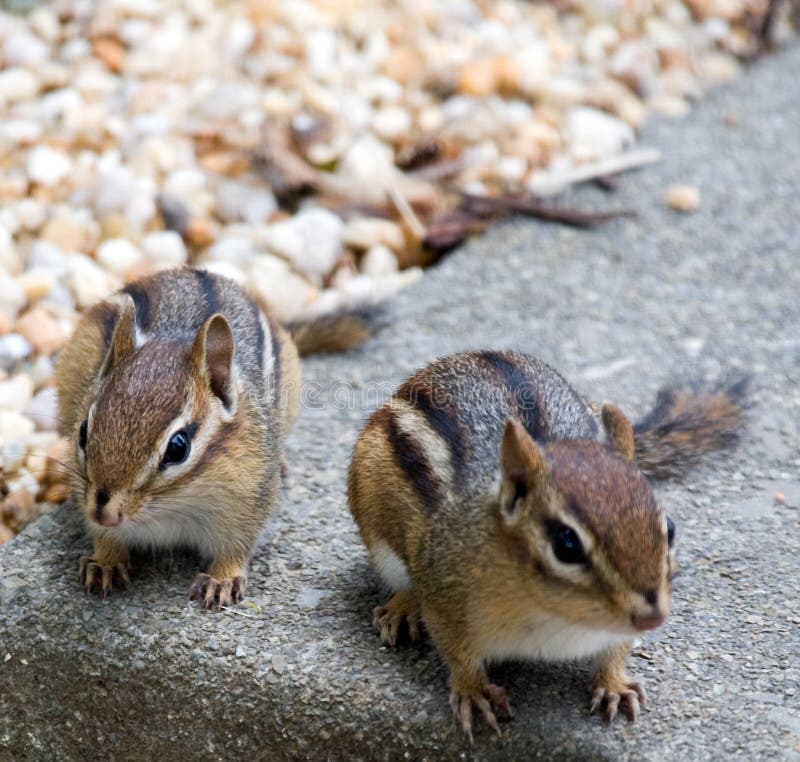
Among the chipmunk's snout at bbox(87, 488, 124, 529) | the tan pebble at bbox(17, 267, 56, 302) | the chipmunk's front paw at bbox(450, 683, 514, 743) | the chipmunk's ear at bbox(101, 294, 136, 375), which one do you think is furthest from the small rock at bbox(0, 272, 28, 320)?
the chipmunk's front paw at bbox(450, 683, 514, 743)

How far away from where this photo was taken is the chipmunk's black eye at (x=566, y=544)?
7.75 feet

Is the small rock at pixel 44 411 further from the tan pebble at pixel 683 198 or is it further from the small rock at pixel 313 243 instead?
the tan pebble at pixel 683 198

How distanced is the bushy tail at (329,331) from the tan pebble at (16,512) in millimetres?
1041

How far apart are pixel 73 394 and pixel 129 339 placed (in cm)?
61

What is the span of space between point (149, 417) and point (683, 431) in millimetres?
1485

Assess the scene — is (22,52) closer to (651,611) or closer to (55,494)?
(55,494)

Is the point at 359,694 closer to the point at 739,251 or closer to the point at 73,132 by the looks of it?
the point at 739,251

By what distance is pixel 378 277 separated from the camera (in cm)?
478

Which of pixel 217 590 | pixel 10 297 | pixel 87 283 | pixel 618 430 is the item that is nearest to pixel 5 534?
pixel 217 590

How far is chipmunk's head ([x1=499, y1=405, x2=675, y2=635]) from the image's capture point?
231 cm

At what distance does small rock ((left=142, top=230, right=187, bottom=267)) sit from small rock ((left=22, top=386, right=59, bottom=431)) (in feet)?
2.71

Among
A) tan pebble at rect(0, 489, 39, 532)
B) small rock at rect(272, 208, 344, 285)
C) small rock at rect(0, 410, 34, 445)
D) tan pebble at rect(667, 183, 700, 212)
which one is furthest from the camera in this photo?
tan pebble at rect(667, 183, 700, 212)

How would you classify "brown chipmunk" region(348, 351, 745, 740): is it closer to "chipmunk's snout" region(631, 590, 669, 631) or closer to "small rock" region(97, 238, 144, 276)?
"chipmunk's snout" region(631, 590, 669, 631)

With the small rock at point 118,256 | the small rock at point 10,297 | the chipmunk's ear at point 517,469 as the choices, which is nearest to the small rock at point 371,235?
the small rock at point 118,256
